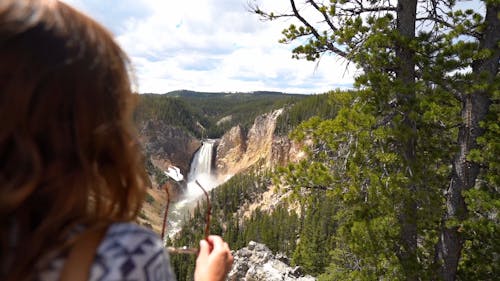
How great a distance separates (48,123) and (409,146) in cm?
599

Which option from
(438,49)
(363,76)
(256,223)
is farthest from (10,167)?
(256,223)

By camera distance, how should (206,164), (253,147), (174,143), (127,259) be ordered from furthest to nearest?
(174,143) < (206,164) < (253,147) < (127,259)

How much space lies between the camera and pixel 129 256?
0.86m

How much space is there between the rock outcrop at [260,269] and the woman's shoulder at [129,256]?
17.7 metres

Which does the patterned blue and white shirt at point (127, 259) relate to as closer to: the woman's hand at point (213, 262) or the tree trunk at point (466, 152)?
the woman's hand at point (213, 262)

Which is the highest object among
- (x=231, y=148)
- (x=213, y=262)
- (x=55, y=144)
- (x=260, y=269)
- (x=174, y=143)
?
(x=55, y=144)

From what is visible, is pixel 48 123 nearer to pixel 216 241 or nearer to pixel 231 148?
pixel 216 241

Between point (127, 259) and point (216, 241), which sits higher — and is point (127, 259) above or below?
above

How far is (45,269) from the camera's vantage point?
0.82 metres

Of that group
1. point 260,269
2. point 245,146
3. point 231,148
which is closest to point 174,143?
point 231,148

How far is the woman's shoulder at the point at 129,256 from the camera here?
83 centimetres

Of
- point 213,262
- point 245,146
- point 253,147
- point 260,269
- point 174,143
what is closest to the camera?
point 213,262

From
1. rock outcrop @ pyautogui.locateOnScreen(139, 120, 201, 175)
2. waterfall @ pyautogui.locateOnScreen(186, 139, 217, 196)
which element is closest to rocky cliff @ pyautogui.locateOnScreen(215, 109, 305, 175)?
waterfall @ pyautogui.locateOnScreen(186, 139, 217, 196)

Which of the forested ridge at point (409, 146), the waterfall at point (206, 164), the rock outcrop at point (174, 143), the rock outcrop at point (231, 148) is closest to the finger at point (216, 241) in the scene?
the forested ridge at point (409, 146)
